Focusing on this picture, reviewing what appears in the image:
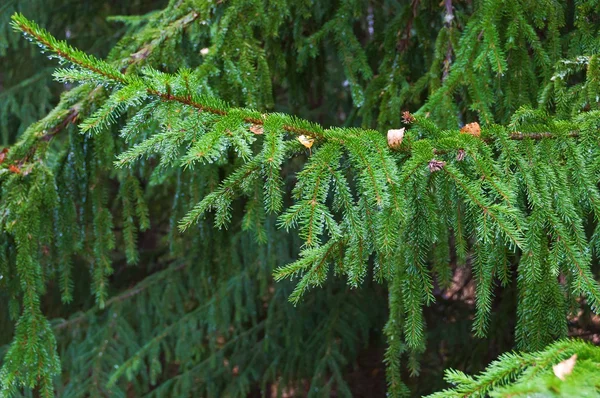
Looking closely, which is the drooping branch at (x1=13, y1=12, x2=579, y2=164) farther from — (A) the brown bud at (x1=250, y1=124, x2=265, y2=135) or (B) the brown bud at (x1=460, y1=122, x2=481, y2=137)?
(B) the brown bud at (x1=460, y1=122, x2=481, y2=137)


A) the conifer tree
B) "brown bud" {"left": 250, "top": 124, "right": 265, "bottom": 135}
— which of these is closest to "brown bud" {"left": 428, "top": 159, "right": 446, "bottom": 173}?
the conifer tree

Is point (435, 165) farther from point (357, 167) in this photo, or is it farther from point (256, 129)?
point (256, 129)

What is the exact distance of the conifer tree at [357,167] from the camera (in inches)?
51.6

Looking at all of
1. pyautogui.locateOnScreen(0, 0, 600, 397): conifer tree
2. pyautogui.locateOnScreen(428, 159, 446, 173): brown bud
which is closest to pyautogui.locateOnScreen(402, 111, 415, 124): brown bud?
pyautogui.locateOnScreen(0, 0, 600, 397): conifer tree

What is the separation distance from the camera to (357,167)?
1.34 metres

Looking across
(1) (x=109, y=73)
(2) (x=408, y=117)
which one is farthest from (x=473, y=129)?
(1) (x=109, y=73)

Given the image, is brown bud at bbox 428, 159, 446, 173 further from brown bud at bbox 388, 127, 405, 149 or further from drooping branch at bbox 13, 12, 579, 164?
drooping branch at bbox 13, 12, 579, 164

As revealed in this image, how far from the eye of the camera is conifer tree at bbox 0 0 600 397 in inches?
51.6

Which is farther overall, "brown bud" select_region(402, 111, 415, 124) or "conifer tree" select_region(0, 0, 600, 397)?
"brown bud" select_region(402, 111, 415, 124)

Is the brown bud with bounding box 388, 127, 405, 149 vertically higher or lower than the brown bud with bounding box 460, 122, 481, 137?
lower

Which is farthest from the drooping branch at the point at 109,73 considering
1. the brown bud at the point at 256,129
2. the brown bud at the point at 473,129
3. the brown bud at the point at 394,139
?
the brown bud at the point at 473,129

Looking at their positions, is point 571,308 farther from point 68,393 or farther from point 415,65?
point 68,393

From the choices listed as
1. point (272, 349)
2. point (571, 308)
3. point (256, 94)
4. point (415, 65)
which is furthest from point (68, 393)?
point (571, 308)

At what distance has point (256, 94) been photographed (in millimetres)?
2182
